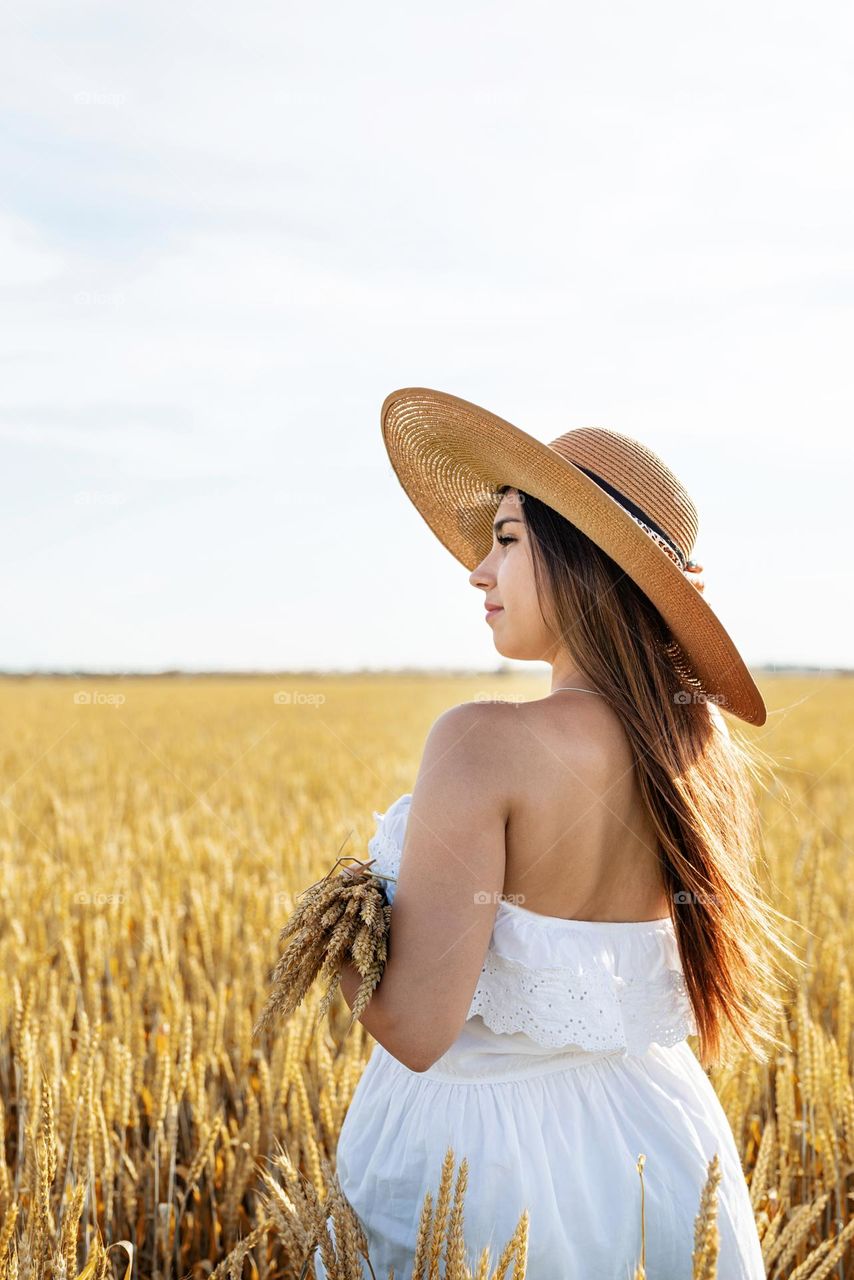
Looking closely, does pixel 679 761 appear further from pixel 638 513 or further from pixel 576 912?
pixel 638 513

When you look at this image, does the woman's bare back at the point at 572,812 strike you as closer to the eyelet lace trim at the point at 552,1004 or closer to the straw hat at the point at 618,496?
the eyelet lace trim at the point at 552,1004

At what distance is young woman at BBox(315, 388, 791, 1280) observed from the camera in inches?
49.2

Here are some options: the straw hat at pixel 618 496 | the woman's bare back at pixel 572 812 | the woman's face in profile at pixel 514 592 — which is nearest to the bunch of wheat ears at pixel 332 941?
the woman's bare back at pixel 572 812

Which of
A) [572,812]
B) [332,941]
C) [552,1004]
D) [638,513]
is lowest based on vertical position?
[552,1004]

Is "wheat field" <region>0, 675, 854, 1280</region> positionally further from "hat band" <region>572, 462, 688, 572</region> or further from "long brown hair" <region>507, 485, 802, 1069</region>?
"hat band" <region>572, 462, 688, 572</region>

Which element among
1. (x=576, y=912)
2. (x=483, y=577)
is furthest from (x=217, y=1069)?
(x=483, y=577)

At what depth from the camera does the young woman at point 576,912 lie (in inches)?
49.2

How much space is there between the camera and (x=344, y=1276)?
1.12 meters

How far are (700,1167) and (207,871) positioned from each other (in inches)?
142

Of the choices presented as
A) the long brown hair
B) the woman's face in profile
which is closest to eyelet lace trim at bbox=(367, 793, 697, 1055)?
the long brown hair

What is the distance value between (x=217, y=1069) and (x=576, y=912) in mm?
1477

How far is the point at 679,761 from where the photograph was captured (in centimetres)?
143

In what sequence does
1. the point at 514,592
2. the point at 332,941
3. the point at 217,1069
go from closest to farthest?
the point at 332,941 < the point at 514,592 < the point at 217,1069

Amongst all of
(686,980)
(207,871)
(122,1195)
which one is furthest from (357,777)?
(686,980)
